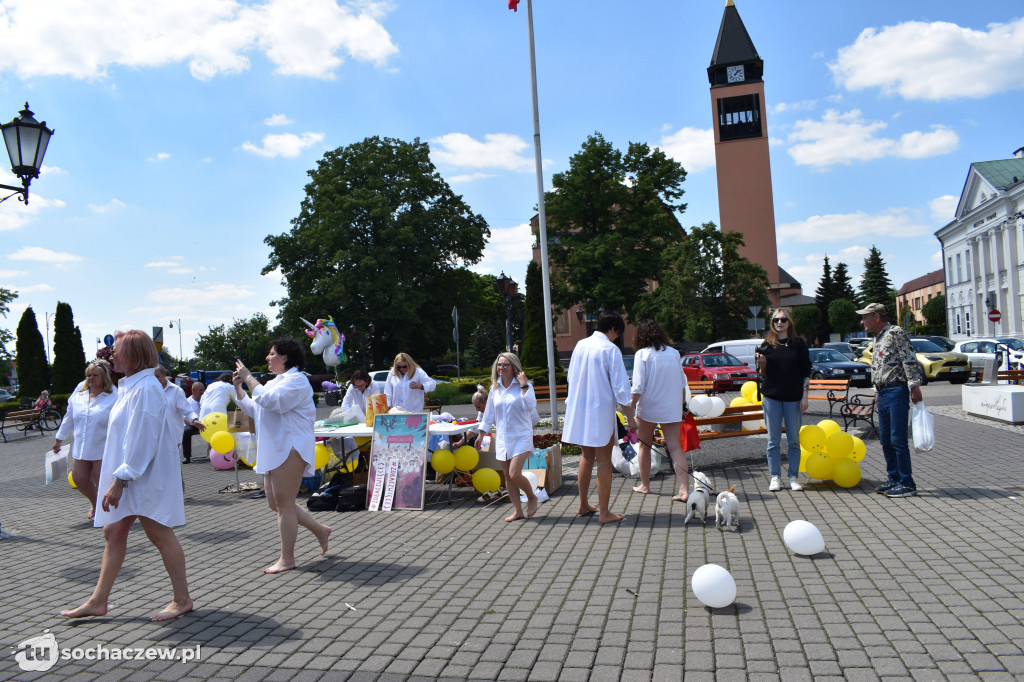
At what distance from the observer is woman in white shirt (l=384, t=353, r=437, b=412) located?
1002cm

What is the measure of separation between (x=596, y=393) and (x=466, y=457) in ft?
8.03

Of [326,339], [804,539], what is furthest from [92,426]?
[326,339]

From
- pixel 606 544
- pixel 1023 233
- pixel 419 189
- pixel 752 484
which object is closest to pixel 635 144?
pixel 419 189

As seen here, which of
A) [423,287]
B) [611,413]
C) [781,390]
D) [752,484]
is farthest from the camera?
[423,287]

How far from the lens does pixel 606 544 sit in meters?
6.19

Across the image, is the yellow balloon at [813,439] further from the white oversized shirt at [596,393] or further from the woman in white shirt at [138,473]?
the woman in white shirt at [138,473]

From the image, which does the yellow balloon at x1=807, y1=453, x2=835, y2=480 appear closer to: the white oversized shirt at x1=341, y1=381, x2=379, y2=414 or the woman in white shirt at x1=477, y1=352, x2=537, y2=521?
the woman in white shirt at x1=477, y1=352, x2=537, y2=521

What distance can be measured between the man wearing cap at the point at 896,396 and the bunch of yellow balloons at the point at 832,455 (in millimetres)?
363

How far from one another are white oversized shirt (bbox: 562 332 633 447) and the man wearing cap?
8.86 feet

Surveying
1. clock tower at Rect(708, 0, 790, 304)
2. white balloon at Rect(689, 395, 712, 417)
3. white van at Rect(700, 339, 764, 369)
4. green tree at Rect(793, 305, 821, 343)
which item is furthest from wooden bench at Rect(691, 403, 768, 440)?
green tree at Rect(793, 305, 821, 343)

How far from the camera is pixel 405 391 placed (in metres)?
10.0

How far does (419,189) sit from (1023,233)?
41.8m

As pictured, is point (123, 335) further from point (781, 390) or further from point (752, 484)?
point (752, 484)

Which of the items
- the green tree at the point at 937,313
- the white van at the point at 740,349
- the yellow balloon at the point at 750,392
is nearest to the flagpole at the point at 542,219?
the yellow balloon at the point at 750,392
